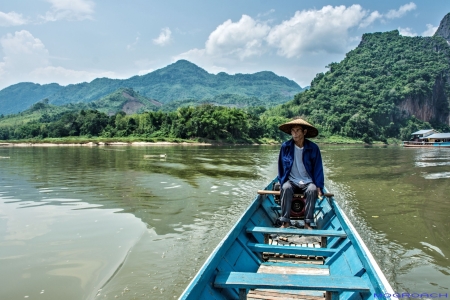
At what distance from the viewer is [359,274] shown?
10.4 feet

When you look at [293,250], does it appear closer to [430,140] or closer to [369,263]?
[369,263]

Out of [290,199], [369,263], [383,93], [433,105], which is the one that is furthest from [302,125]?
[433,105]

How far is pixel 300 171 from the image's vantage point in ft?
18.3

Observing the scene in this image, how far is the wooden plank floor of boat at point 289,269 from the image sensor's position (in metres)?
3.38

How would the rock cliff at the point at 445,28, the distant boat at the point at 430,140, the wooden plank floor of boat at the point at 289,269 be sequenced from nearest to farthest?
1. the wooden plank floor of boat at the point at 289,269
2. the distant boat at the point at 430,140
3. the rock cliff at the point at 445,28

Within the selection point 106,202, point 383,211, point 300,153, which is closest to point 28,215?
point 106,202

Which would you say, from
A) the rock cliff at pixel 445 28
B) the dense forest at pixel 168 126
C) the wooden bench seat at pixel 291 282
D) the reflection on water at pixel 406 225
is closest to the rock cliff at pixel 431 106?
the dense forest at pixel 168 126

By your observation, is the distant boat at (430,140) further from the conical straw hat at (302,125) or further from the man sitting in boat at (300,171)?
the man sitting in boat at (300,171)

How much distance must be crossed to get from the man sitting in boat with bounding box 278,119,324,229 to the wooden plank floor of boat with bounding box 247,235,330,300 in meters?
0.32

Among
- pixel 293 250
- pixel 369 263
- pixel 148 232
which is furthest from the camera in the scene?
pixel 148 232

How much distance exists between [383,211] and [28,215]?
32.5 ft

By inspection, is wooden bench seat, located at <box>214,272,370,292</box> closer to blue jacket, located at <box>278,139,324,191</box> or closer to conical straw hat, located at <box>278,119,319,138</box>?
blue jacket, located at <box>278,139,324,191</box>

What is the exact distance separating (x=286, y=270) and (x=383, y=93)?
11694 cm

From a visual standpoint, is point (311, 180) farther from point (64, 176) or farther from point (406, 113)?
point (406, 113)
